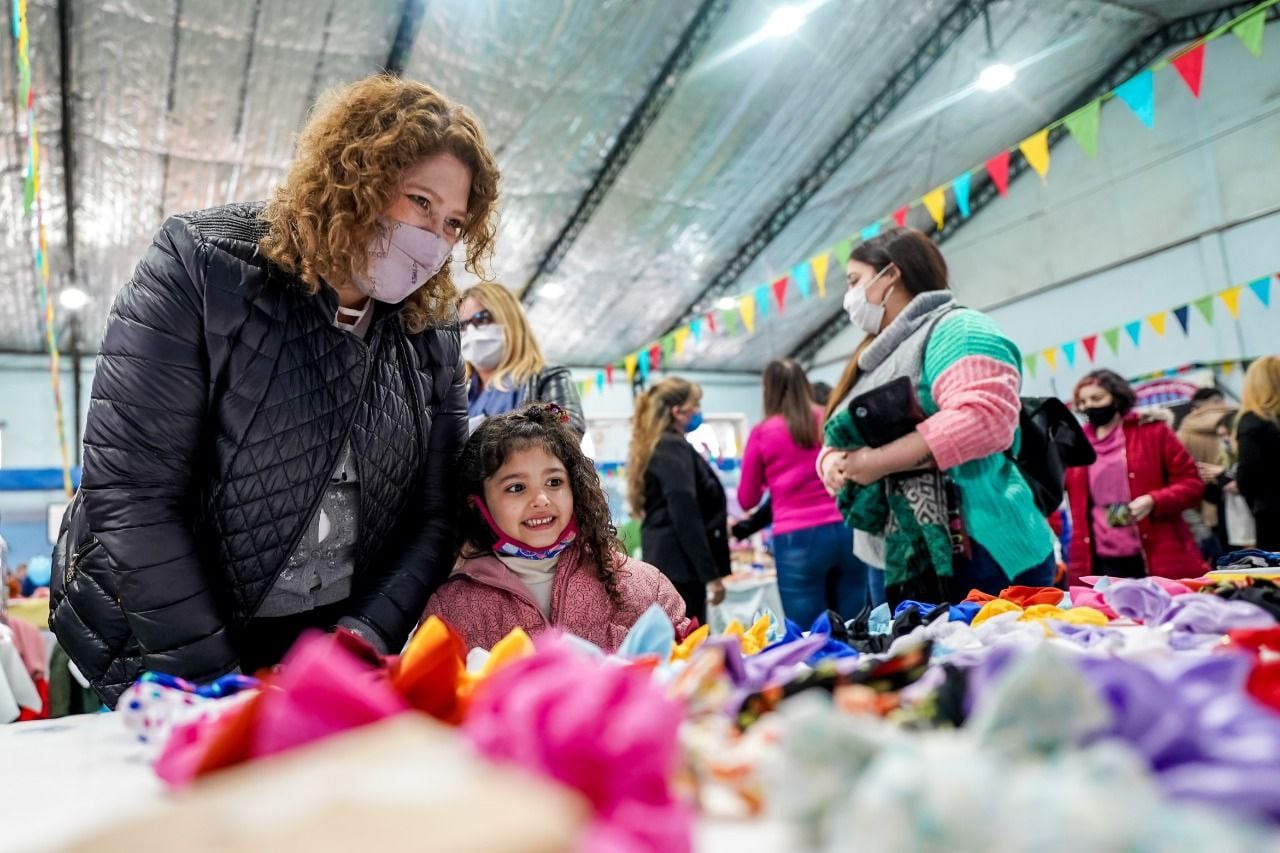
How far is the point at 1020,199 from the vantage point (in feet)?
34.1

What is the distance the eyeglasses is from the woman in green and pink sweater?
38.7 inches

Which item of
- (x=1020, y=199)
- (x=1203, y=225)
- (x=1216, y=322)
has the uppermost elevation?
(x=1020, y=199)

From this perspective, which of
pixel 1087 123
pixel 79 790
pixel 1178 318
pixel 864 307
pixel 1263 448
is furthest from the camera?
pixel 1178 318

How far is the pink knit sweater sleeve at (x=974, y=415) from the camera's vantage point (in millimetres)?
1535

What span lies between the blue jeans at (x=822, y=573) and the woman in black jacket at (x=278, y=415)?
1807 mm

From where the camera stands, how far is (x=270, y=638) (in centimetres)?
120

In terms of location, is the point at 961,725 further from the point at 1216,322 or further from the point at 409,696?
the point at 1216,322

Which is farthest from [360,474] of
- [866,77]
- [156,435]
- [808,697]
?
[866,77]

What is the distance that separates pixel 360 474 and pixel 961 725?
95cm

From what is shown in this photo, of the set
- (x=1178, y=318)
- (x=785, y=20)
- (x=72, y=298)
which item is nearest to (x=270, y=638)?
(x=785, y=20)

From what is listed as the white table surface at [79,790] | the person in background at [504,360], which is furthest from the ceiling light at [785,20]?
the white table surface at [79,790]

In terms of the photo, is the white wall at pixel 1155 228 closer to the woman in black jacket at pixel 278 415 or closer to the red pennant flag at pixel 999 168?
the red pennant flag at pixel 999 168

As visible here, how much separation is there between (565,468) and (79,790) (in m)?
1.17

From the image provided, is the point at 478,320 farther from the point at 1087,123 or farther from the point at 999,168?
the point at 999,168
